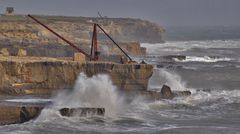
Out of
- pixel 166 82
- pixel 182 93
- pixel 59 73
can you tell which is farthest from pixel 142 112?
pixel 166 82

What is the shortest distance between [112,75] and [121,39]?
83.5 meters

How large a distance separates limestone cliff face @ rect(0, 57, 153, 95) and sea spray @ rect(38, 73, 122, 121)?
0.74 meters

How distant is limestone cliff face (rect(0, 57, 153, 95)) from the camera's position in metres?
43.0

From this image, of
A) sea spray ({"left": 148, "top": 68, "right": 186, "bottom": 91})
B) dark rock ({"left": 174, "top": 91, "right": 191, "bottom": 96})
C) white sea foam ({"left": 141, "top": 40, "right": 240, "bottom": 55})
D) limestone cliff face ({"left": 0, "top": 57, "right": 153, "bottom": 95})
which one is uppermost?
white sea foam ({"left": 141, "top": 40, "right": 240, "bottom": 55})

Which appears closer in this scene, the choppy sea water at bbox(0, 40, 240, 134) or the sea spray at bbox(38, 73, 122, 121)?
the choppy sea water at bbox(0, 40, 240, 134)

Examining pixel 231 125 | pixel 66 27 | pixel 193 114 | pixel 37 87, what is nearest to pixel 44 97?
pixel 37 87

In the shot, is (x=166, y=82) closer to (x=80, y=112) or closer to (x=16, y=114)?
(x=80, y=112)

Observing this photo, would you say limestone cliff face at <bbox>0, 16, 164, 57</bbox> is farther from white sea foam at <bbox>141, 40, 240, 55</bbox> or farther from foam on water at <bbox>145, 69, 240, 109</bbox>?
foam on water at <bbox>145, 69, 240, 109</bbox>

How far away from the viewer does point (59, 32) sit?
340 feet

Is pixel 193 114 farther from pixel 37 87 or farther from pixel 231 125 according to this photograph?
pixel 37 87

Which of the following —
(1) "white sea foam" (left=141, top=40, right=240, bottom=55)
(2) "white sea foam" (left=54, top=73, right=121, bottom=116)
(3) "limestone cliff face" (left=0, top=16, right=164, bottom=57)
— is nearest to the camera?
(2) "white sea foam" (left=54, top=73, right=121, bottom=116)

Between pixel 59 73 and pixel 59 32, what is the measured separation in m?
60.6

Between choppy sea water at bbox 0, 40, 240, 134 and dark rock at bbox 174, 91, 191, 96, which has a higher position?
dark rock at bbox 174, 91, 191, 96

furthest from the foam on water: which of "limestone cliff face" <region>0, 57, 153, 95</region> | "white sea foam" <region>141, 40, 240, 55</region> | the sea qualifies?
"white sea foam" <region>141, 40, 240, 55</region>
